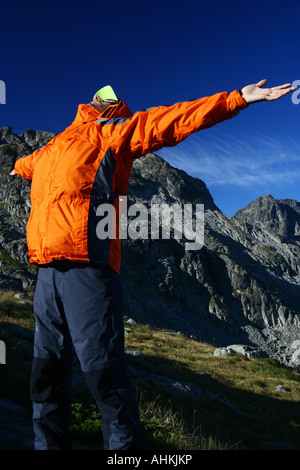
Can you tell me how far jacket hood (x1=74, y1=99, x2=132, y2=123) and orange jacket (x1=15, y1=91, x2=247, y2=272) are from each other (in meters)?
0.18

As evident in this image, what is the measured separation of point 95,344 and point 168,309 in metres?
61.2

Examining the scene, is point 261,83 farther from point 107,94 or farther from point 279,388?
point 279,388

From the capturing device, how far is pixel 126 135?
10.4 ft

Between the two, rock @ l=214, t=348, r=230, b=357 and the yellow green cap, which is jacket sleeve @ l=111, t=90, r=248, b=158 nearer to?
the yellow green cap

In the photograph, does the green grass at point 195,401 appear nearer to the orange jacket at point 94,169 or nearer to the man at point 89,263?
the man at point 89,263

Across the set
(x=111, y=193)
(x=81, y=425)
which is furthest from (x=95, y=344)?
(x=81, y=425)

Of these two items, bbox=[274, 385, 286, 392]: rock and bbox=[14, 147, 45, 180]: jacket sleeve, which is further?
bbox=[274, 385, 286, 392]: rock

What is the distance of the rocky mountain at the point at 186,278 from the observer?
54750 millimetres

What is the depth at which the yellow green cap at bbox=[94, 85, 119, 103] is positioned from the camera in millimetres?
3896

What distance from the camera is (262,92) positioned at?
2.99 metres

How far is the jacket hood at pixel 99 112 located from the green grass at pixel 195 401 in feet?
13.5

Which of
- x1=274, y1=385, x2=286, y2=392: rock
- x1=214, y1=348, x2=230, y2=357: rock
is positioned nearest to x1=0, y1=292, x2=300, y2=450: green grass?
x1=274, y1=385, x2=286, y2=392: rock

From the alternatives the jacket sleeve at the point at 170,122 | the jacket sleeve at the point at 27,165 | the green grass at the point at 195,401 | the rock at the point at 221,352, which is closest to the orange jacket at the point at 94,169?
the jacket sleeve at the point at 170,122

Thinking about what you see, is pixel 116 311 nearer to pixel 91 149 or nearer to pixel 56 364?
pixel 56 364
